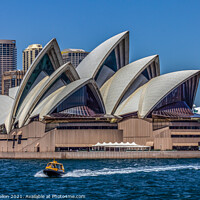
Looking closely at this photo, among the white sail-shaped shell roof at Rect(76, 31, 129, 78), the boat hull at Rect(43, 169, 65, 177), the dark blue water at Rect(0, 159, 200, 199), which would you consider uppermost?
the white sail-shaped shell roof at Rect(76, 31, 129, 78)

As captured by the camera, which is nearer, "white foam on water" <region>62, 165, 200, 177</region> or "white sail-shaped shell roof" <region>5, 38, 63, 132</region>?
"white foam on water" <region>62, 165, 200, 177</region>

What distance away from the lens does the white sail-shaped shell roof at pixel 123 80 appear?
323ft

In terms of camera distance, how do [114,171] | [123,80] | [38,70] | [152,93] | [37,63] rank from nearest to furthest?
[114,171], [152,93], [123,80], [37,63], [38,70]

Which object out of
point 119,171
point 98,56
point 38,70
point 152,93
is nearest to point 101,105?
point 152,93

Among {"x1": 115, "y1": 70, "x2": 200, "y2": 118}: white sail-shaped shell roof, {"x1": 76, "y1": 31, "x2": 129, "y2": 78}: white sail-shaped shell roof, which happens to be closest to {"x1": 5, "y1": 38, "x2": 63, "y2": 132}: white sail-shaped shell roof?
{"x1": 76, "y1": 31, "x2": 129, "y2": 78}: white sail-shaped shell roof

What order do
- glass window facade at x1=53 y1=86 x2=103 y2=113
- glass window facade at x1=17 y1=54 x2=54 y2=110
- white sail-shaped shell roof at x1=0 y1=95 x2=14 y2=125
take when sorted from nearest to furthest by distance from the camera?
glass window facade at x1=53 y1=86 x2=103 y2=113, glass window facade at x1=17 y1=54 x2=54 y2=110, white sail-shaped shell roof at x1=0 y1=95 x2=14 y2=125

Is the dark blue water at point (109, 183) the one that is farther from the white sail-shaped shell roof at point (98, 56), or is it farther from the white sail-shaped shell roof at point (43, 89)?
the white sail-shaped shell roof at point (98, 56)

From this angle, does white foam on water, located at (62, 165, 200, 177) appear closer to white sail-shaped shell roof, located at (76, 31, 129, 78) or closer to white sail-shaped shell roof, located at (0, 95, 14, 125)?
white sail-shaped shell roof, located at (76, 31, 129, 78)

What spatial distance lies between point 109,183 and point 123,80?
169ft

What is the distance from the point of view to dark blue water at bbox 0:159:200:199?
4303 centimetres

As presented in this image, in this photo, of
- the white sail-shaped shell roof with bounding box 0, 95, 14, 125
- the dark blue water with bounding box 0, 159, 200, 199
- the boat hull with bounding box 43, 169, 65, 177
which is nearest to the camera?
the dark blue water with bounding box 0, 159, 200, 199

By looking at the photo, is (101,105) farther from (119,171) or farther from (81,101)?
(119,171)

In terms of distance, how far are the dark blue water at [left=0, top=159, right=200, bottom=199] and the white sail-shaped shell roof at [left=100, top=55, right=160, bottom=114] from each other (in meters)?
36.2

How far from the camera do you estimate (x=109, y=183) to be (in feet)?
162
